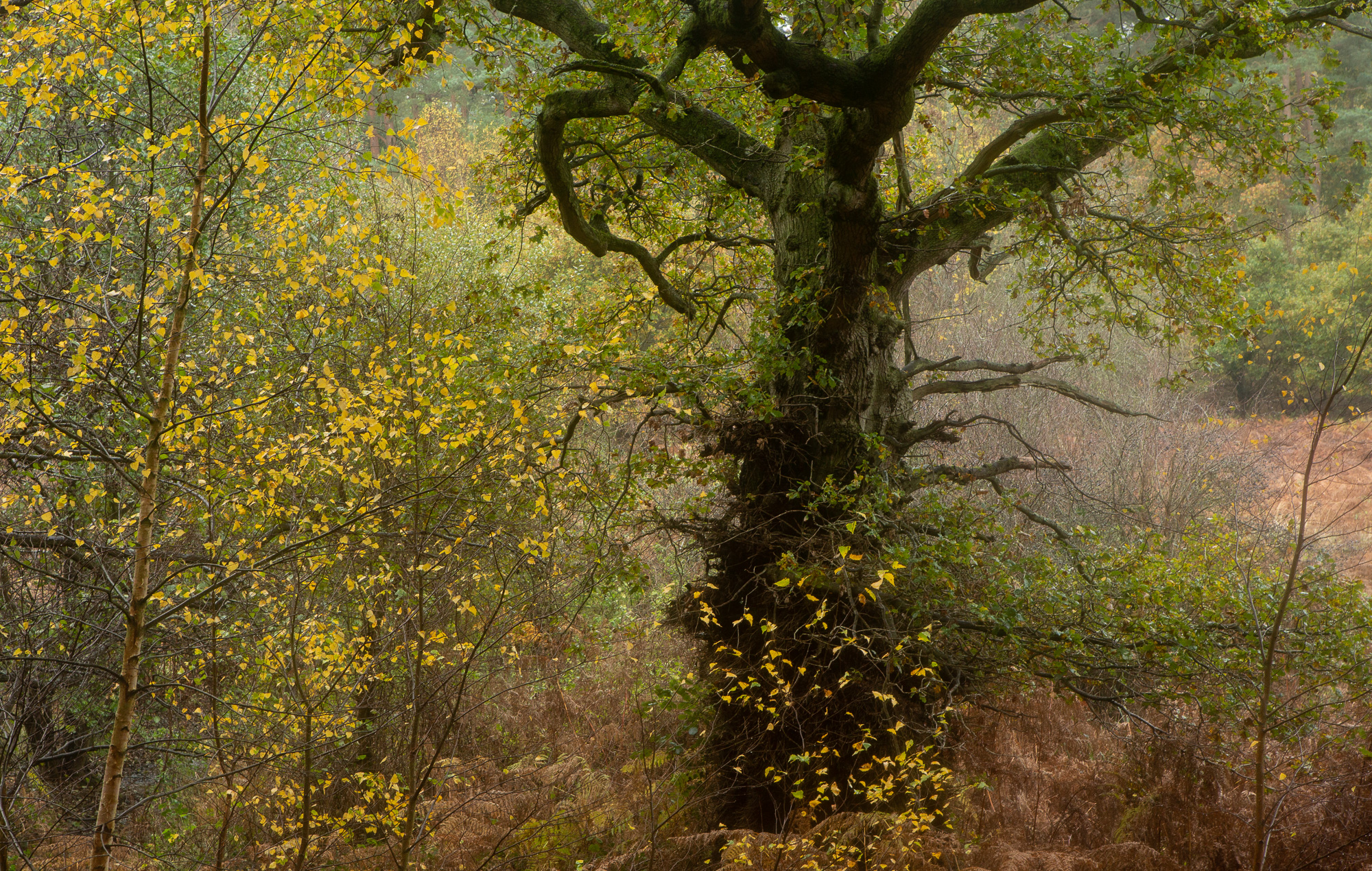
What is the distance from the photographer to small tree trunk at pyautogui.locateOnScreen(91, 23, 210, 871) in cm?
341

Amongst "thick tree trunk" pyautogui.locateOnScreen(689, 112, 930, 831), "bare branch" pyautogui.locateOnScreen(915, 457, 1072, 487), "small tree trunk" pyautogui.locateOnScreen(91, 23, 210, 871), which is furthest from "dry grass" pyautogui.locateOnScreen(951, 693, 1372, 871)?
"small tree trunk" pyautogui.locateOnScreen(91, 23, 210, 871)

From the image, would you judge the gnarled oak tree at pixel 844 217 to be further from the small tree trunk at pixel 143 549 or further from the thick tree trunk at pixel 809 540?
the small tree trunk at pixel 143 549

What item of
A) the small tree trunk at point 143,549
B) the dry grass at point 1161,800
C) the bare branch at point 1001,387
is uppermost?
the bare branch at point 1001,387

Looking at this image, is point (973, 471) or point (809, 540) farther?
point (973, 471)

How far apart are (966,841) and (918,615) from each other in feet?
5.05

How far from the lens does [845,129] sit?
18.0 feet

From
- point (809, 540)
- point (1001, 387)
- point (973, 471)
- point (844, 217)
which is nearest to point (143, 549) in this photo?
point (809, 540)

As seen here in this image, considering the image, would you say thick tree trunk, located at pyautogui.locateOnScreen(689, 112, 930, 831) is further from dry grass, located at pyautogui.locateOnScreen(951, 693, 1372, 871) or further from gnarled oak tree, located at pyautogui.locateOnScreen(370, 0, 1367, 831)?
dry grass, located at pyautogui.locateOnScreen(951, 693, 1372, 871)

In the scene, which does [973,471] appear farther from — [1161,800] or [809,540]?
[1161,800]

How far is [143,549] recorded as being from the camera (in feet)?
11.7

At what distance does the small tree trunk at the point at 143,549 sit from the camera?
341cm

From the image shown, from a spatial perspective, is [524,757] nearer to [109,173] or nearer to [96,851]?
[96,851]

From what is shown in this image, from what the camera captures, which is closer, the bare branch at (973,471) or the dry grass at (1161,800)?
the dry grass at (1161,800)

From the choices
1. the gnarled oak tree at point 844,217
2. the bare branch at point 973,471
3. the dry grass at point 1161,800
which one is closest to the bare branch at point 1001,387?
the gnarled oak tree at point 844,217
